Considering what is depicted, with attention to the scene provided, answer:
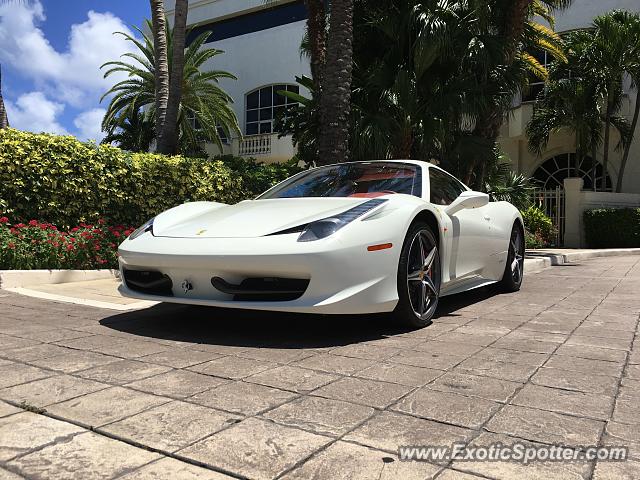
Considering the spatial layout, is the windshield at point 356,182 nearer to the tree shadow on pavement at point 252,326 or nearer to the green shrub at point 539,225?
the tree shadow on pavement at point 252,326

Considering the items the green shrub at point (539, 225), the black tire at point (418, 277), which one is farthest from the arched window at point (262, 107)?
the black tire at point (418, 277)

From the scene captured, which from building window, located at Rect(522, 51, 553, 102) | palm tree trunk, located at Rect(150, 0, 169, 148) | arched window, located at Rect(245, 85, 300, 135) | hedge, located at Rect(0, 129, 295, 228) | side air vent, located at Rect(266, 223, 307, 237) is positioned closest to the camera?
side air vent, located at Rect(266, 223, 307, 237)

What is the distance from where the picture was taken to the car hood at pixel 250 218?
3.57 meters

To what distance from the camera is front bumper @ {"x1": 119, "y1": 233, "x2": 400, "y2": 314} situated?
329 cm

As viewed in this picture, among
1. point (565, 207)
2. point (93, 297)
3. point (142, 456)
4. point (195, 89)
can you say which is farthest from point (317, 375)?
point (195, 89)

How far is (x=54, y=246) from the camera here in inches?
268

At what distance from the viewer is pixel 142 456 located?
72.5 inches

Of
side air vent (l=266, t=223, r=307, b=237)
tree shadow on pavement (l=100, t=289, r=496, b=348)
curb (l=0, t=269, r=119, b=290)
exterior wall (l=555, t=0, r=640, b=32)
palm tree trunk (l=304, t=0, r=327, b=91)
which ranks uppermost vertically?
exterior wall (l=555, t=0, r=640, b=32)

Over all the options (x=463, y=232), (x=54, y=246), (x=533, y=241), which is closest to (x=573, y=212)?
(x=533, y=241)

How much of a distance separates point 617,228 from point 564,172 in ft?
16.6

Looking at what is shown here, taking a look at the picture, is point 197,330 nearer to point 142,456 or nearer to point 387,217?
point 387,217

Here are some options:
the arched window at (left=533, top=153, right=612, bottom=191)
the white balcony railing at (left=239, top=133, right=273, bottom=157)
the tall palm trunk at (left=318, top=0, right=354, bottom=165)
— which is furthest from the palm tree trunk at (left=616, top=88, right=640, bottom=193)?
the white balcony railing at (left=239, top=133, right=273, bottom=157)

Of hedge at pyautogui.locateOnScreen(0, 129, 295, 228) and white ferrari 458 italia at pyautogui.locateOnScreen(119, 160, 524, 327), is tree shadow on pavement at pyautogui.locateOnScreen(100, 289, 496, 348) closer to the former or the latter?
white ferrari 458 italia at pyautogui.locateOnScreen(119, 160, 524, 327)

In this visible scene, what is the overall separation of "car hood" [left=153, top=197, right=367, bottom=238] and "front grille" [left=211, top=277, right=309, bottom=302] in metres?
0.29
